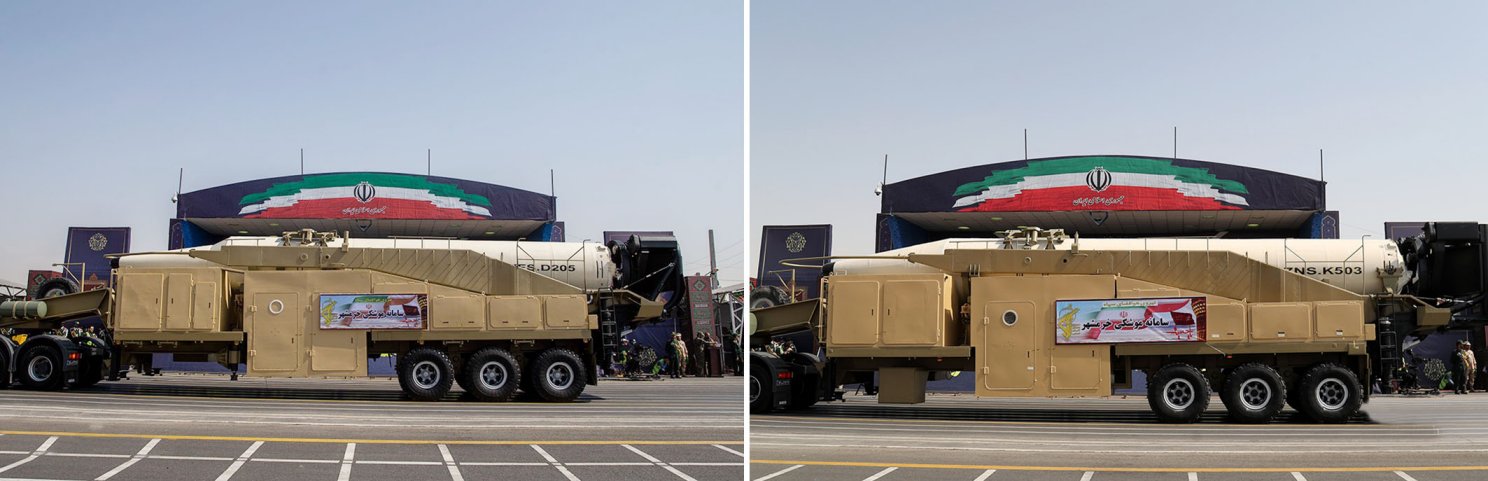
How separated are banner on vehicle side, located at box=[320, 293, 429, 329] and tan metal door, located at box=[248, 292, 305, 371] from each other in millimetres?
504

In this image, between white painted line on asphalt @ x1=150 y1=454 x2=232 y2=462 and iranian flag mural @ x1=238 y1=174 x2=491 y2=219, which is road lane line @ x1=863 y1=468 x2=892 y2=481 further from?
iranian flag mural @ x1=238 y1=174 x2=491 y2=219

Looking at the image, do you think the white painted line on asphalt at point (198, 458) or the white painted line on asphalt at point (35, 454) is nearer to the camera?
the white painted line on asphalt at point (35, 454)

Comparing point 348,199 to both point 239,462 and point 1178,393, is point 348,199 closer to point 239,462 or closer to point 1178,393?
point 239,462

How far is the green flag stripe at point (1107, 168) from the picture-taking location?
2920 centimetres

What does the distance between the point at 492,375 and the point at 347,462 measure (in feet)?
27.4

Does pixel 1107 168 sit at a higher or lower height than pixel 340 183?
higher

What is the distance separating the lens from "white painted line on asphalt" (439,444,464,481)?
10.9m

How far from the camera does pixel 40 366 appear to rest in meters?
21.1

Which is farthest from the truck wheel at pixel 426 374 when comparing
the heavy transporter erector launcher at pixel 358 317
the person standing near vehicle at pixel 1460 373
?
the person standing near vehicle at pixel 1460 373

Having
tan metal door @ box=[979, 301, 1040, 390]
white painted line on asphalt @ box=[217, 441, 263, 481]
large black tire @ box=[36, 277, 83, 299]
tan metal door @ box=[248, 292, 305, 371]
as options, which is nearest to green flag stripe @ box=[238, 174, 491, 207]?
large black tire @ box=[36, 277, 83, 299]

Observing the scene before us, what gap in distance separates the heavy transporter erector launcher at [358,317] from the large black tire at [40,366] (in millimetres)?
18

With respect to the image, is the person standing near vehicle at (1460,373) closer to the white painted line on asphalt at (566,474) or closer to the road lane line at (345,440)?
the road lane line at (345,440)

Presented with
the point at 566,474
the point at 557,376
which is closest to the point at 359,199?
the point at 557,376

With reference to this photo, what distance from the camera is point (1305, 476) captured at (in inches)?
433
